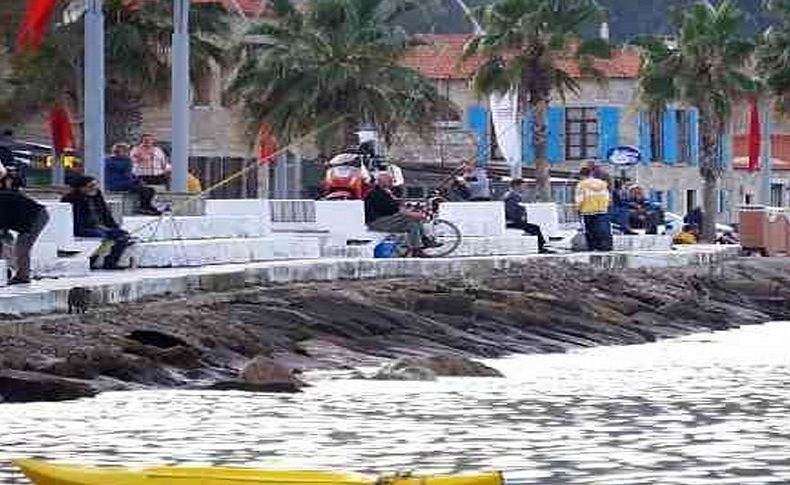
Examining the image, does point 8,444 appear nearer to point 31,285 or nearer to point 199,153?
point 31,285

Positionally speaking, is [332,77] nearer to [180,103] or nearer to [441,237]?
[441,237]

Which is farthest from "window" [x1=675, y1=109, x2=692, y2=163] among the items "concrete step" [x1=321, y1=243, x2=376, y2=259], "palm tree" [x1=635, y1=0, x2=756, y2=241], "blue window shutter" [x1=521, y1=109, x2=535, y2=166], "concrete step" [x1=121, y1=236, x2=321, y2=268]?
"concrete step" [x1=121, y1=236, x2=321, y2=268]

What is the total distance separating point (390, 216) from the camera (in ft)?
113

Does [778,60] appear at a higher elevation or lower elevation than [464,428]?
higher

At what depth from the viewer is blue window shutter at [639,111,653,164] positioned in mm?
83625

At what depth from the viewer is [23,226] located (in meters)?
24.1

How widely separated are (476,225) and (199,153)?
2937 cm

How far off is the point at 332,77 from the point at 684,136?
33.4m

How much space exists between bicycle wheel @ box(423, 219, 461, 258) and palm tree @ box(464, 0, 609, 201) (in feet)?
86.3

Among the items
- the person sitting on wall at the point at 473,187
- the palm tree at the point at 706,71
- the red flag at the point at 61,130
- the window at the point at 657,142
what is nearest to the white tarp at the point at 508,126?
the palm tree at the point at 706,71

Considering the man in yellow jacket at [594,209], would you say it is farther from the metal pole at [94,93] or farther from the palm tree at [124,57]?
the palm tree at [124,57]

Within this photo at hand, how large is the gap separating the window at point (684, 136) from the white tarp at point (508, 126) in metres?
22.7

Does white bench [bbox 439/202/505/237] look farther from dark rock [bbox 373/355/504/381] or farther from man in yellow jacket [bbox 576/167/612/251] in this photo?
dark rock [bbox 373/355/504/381]

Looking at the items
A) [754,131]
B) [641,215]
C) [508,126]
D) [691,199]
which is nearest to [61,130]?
[641,215]
